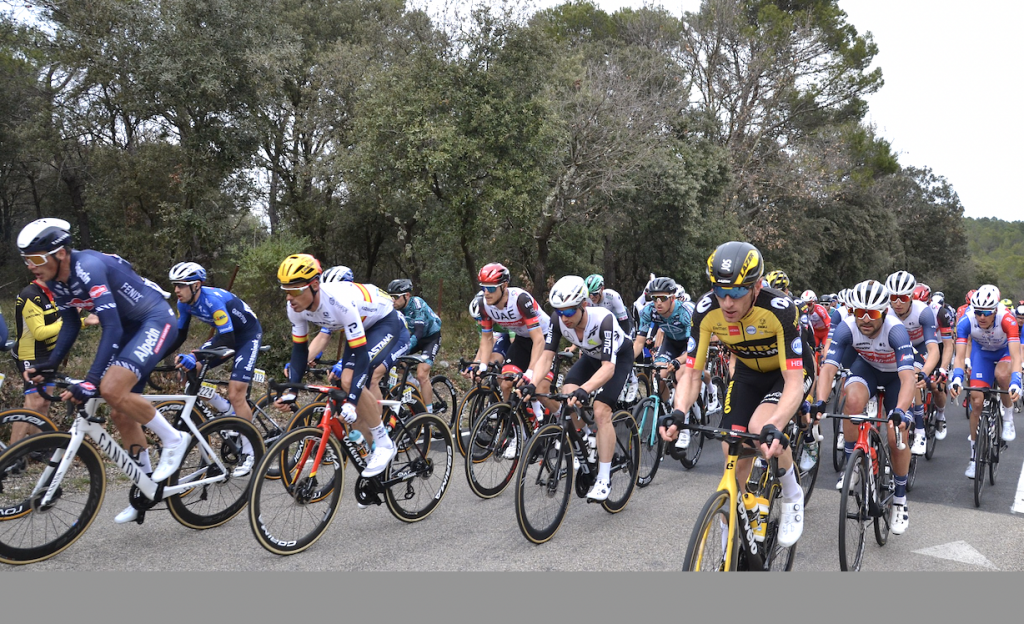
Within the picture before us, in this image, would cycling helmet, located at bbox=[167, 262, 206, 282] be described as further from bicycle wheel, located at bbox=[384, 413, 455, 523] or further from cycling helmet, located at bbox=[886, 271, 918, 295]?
cycling helmet, located at bbox=[886, 271, 918, 295]

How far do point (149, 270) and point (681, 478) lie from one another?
16528 millimetres

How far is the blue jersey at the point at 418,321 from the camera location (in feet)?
29.3

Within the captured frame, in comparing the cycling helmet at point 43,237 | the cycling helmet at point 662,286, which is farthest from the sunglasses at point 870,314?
Answer: the cycling helmet at point 43,237

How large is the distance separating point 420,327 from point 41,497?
5.00 m

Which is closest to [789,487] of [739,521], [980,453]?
[739,521]

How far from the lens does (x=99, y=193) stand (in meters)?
20.3

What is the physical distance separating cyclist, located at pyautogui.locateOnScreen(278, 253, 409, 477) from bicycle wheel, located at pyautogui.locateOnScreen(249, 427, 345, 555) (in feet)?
0.93

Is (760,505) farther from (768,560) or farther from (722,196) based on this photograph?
(722,196)

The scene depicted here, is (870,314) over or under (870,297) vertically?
under

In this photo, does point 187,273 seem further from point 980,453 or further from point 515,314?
point 980,453

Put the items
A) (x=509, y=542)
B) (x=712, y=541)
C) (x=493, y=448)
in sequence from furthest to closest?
(x=493, y=448)
(x=509, y=542)
(x=712, y=541)

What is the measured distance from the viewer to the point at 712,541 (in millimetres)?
3389

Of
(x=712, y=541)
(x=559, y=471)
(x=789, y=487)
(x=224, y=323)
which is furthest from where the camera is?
(x=224, y=323)

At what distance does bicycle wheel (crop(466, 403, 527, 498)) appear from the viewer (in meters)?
5.95
